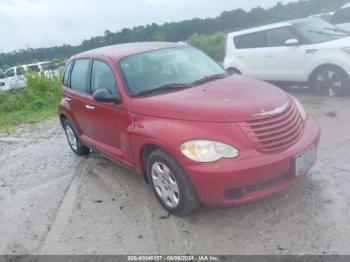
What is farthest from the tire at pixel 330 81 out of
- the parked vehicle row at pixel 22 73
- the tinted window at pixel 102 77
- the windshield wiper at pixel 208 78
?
the parked vehicle row at pixel 22 73

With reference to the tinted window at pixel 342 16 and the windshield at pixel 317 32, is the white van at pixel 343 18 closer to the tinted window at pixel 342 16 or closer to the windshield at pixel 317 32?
the tinted window at pixel 342 16

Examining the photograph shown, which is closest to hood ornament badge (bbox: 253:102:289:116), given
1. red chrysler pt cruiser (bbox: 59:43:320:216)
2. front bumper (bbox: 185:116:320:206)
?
red chrysler pt cruiser (bbox: 59:43:320:216)

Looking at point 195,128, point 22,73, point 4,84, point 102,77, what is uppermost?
point 102,77

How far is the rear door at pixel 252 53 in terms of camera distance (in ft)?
27.9

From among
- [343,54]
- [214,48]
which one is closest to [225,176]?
[343,54]

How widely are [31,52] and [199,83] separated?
29630 millimetres

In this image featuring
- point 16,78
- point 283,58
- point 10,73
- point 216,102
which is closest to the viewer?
point 216,102

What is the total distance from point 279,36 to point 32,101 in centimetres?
864

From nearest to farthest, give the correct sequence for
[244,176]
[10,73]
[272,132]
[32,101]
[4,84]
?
[244,176] → [272,132] → [32,101] → [4,84] → [10,73]

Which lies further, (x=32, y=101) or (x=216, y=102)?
(x=32, y=101)

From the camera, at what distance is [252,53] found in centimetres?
872

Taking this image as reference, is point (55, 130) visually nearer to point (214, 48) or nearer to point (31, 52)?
point (214, 48)

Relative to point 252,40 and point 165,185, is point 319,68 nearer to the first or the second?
point 252,40

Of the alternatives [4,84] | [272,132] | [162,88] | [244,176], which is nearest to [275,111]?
[272,132]
